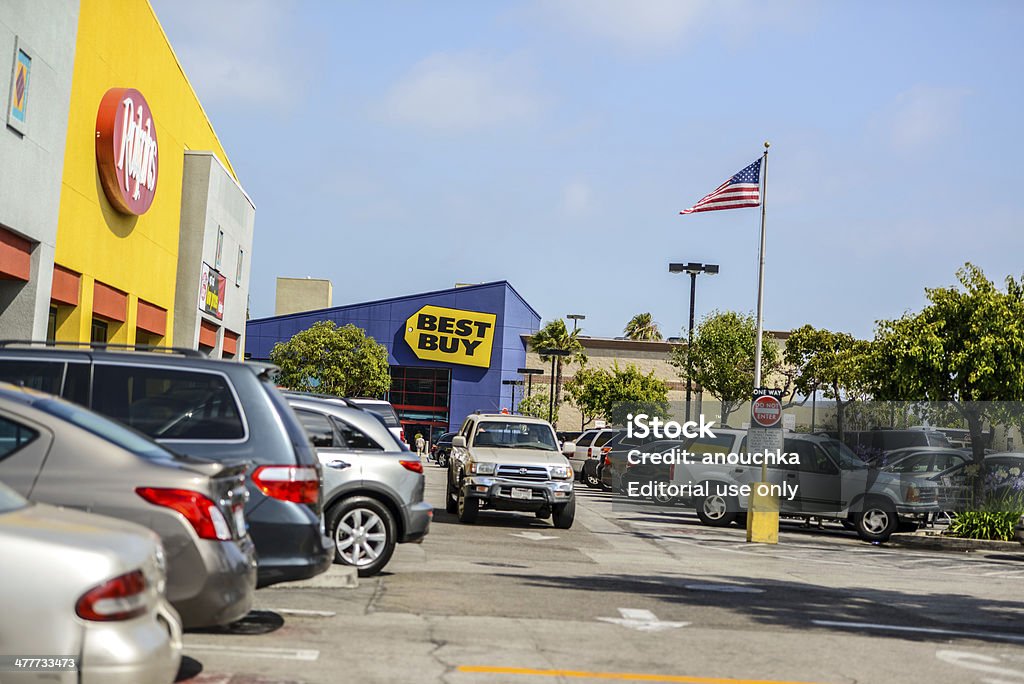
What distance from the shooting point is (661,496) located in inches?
1006

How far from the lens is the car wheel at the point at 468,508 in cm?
1941

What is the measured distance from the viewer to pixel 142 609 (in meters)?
4.30

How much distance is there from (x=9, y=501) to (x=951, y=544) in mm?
19098

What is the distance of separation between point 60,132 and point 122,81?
510 cm

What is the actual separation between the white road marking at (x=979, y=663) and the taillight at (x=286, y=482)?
4.79 metres

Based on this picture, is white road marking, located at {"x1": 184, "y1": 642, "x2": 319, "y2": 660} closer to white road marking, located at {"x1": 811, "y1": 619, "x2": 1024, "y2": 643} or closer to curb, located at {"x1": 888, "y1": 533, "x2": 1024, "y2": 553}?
white road marking, located at {"x1": 811, "y1": 619, "x2": 1024, "y2": 643}

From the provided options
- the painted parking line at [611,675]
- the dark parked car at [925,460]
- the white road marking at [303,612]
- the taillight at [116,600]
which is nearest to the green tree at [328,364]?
the dark parked car at [925,460]

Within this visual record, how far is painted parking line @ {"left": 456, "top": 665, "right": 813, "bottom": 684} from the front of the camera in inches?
284

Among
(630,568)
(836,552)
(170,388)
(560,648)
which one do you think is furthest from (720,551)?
(170,388)

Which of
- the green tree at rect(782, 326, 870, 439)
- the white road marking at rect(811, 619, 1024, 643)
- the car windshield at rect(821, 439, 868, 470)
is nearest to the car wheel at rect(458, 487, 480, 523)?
the car windshield at rect(821, 439, 868, 470)

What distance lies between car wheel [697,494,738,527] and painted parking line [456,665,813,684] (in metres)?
15.9

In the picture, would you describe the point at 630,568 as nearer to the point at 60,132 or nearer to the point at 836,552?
the point at 836,552

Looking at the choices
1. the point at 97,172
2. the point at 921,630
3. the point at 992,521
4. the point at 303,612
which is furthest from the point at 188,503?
the point at 97,172

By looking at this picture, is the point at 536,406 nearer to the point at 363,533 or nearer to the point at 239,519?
the point at 363,533
